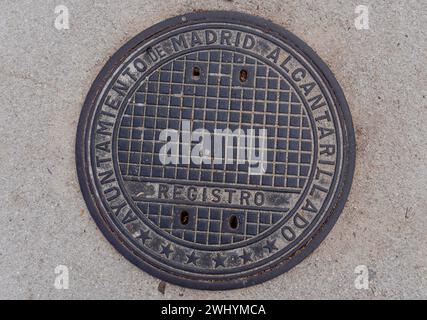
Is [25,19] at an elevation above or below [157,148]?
above

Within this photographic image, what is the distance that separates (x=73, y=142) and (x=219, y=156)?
3.08 feet

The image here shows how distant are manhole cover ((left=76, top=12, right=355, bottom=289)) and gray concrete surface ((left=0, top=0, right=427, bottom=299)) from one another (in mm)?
107

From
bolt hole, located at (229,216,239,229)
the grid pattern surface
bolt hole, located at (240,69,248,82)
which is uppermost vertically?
bolt hole, located at (240,69,248,82)

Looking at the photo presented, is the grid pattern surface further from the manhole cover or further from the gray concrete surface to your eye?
the gray concrete surface

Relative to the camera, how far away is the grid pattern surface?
3.03 meters

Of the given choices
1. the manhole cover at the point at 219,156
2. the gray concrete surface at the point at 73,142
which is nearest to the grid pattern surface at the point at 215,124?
the manhole cover at the point at 219,156

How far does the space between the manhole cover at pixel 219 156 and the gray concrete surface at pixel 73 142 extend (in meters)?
0.11

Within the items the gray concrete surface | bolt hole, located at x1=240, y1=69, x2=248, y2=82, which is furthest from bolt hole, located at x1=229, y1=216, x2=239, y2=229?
bolt hole, located at x1=240, y1=69, x2=248, y2=82

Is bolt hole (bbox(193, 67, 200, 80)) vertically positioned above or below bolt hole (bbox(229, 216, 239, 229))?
above
